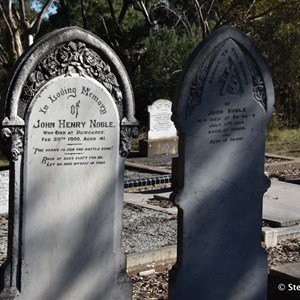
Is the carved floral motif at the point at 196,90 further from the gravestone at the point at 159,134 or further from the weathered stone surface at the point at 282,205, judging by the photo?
the gravestone at the point at 159,134

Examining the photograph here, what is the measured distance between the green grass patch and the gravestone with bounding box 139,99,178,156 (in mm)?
2727

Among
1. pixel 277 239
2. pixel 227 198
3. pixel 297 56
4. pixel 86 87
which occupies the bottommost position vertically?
pixel 277 239

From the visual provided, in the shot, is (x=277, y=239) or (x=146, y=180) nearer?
(x=277, y=239)

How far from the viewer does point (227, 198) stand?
220 inches

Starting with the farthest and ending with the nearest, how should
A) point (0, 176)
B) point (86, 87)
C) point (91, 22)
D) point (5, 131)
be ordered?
point (91, 22), point (0, 176), point (86, 87), point (5, 131)

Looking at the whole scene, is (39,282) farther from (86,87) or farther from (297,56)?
(297,56)

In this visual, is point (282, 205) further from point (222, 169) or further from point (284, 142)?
point (284, 142)

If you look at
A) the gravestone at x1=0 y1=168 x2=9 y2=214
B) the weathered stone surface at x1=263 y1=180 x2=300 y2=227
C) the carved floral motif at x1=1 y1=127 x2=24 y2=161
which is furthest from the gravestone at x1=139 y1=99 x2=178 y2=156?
the carved floral motif at x1=1 y1=127 x2=24 y2=161

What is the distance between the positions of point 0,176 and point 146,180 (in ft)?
12.7

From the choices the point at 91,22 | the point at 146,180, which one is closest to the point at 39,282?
the point at 146,180

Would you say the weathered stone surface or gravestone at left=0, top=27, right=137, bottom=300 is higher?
gravestone at left=0, top=27, right=137, bottom=300

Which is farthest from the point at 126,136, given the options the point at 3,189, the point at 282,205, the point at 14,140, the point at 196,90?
the point at 282,205

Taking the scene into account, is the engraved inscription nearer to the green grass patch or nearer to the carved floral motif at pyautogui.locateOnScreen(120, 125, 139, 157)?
the carved floral motif at pyautogui.locateOnScreen(120, 125, 139, 157)

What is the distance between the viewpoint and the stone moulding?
4.91 metres
